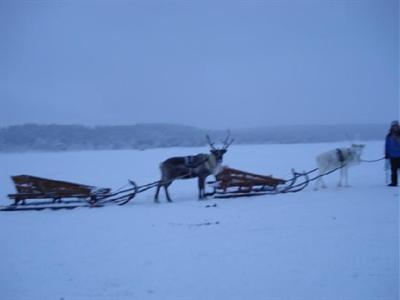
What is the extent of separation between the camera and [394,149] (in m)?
10.4

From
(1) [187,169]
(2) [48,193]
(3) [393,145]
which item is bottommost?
(2) [48,193]

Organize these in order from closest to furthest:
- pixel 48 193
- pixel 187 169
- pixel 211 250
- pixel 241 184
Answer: pixel 211 250 → pixel 48 193 → pixel 241 184 → pixel 187 169

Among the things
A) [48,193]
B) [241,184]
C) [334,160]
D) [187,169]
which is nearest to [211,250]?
[241,184]

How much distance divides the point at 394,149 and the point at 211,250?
772cm

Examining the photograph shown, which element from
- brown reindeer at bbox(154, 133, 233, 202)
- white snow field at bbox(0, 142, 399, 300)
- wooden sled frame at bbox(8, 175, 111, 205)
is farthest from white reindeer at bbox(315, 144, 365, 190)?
wooden sled frame at bbox(8, 175, 111, 205)

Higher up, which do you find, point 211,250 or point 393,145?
point 393,145

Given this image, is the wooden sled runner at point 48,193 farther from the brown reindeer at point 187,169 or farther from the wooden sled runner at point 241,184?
the wooden sled runner at point 241,184

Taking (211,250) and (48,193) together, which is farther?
(48,193)

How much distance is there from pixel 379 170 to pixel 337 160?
516 cm

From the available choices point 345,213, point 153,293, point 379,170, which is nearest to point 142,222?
point 153,293

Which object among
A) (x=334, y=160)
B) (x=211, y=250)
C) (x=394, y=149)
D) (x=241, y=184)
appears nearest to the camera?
(x=211, y=250)

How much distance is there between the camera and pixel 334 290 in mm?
4199

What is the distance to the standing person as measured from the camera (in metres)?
10.4

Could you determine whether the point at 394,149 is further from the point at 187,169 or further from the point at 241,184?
the point at 187,169
